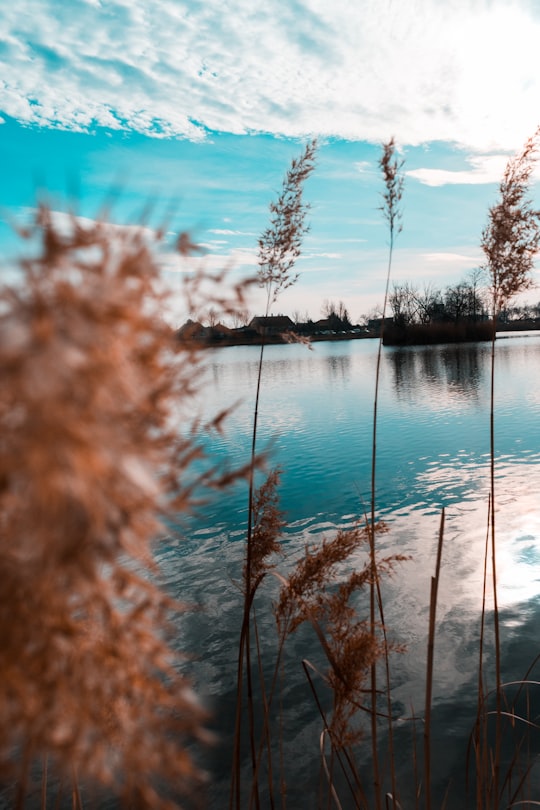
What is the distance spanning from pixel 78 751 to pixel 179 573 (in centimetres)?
1171

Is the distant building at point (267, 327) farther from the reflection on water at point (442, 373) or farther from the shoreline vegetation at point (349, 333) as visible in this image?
the reflection on water at point (442, 373)

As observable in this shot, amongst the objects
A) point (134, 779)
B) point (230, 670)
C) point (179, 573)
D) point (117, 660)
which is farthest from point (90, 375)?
point (179, 573)

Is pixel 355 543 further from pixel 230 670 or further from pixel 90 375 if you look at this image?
pixel 230 670

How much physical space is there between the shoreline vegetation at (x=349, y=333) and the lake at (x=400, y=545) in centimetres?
11

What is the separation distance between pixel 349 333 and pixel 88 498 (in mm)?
142599

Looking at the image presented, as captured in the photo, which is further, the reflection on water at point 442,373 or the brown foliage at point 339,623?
the reflection on water at point 442,373

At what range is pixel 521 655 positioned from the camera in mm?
8828

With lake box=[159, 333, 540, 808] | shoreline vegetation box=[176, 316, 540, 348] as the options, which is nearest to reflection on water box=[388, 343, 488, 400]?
shoreline vegetation box=[176, 316, 540, 348]

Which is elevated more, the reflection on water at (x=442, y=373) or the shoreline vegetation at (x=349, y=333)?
the shoreline vegetation at (x=349, y=333)

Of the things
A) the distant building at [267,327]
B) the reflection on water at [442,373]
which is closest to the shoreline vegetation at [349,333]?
the distant building at [267,327]

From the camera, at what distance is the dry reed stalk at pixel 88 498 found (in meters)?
0.61

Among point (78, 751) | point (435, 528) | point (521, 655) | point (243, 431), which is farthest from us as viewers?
point (243, 431)

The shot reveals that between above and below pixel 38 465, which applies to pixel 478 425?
below

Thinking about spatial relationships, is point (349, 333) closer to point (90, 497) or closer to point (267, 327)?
point (267, 327)
